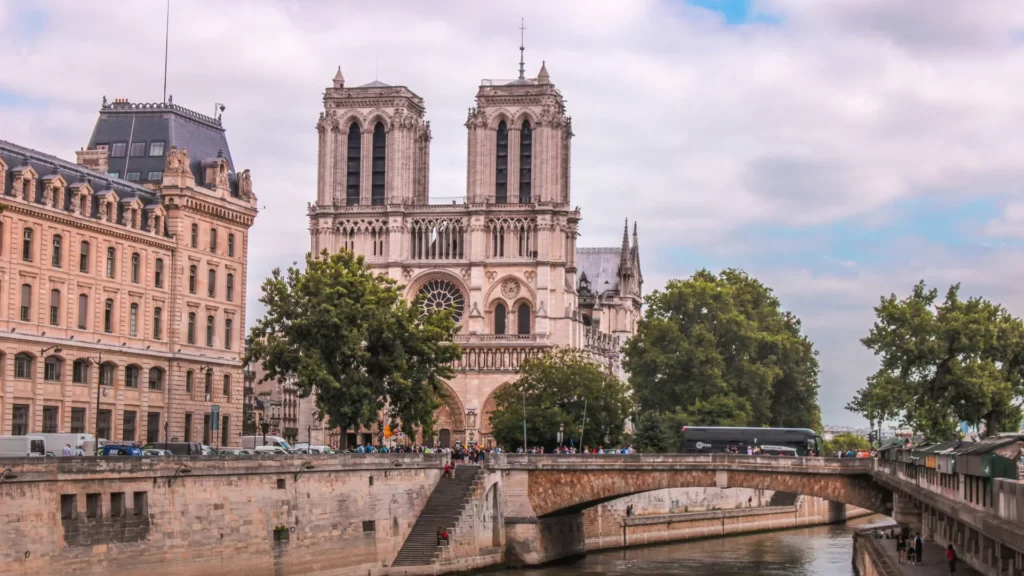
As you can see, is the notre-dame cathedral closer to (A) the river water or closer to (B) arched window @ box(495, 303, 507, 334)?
(B) arched window @ box(495, 303, 507, 334)

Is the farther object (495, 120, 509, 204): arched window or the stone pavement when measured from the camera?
(495, 120, 509, 204): arched window

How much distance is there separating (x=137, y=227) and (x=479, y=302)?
6576 cm

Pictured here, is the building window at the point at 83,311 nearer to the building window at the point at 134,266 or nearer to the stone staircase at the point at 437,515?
the building window at the point at 134,266

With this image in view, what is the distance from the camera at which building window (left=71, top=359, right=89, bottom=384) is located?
7500cm

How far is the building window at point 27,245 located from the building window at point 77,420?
7519mm

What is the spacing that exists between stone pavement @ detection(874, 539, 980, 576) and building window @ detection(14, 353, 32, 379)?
3645 cm

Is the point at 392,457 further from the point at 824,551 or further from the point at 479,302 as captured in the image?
the point at 479,302

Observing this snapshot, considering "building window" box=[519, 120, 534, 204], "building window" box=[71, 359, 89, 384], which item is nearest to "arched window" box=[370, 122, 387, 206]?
"building window" box=[519, 120, 534, 204]

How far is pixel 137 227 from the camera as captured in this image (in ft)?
260

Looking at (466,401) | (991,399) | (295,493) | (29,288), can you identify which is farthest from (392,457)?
(466,401)

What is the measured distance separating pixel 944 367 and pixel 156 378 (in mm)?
45925

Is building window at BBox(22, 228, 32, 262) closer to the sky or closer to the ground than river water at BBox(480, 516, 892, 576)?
closer to the sky

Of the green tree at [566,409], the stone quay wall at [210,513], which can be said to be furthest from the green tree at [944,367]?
the stone quay wall at [210,513]

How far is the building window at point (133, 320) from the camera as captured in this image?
78.7 meters
